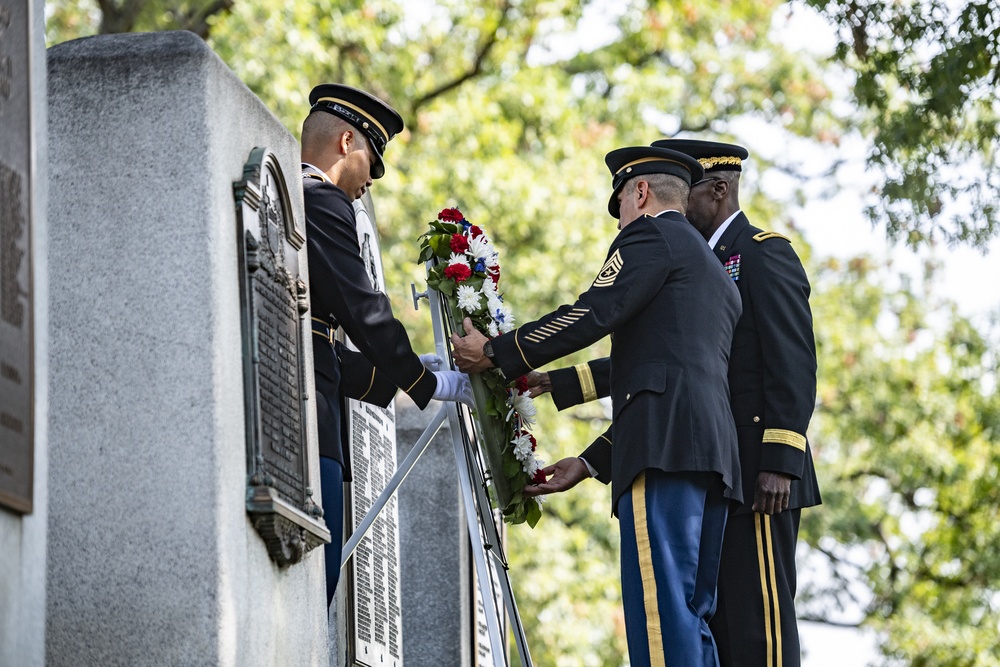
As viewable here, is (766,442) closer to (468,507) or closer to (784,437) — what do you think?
(784,437)

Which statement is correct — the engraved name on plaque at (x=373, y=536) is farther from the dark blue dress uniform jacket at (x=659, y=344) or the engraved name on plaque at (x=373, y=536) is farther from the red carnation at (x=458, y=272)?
the dark blue dress uniform jacket at (x=659, y=344)

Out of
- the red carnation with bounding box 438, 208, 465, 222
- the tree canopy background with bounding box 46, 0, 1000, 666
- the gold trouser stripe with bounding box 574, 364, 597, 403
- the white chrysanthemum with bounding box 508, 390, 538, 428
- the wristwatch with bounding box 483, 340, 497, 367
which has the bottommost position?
the white chrysanthemum with bounding box 508, 390, 538, 428

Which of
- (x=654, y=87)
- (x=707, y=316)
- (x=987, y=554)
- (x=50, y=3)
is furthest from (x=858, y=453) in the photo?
(x=707, y=316)

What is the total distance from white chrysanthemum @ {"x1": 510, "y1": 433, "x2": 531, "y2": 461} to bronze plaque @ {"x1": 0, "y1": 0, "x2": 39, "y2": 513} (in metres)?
2.92

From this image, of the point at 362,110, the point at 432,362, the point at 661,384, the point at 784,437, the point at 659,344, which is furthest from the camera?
the point at 432,362

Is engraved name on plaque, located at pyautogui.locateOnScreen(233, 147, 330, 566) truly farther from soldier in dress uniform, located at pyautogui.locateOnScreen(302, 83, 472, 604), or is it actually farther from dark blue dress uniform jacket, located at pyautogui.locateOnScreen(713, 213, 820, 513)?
dark blue dress uniform jacket, located at pyautogui.locateOnScreen(713, 213, 820, 513)

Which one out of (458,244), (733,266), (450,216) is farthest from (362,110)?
(733,266)

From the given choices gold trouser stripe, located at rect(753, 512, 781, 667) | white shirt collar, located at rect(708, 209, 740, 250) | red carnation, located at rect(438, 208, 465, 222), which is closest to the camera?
gold trouser stripe, located at rect(753, 512, 781, 667)

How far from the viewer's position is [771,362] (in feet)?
20.4

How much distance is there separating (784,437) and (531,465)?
1042mm

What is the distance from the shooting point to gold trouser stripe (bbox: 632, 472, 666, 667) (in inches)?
218

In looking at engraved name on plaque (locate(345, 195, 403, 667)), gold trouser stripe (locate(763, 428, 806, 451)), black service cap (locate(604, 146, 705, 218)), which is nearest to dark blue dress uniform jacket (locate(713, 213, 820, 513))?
gold trouser stripe (locate(763, 428, 806, 451))

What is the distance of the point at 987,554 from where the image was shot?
53.1ft

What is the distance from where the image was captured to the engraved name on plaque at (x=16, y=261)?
3.44 metres
